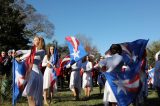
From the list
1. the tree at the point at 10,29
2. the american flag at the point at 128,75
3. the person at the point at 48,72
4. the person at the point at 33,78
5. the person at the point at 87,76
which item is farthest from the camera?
the tree at the point at 10,29

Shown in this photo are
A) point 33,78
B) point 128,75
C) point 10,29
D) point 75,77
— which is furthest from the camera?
point 10,29

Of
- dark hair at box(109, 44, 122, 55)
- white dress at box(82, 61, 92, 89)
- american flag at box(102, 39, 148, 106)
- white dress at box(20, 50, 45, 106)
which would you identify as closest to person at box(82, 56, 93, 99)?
white dress at box(82, 61, 92, 89)

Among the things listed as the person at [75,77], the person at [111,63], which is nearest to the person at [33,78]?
the person at [111,63]

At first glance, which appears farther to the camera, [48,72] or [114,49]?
[48,72]

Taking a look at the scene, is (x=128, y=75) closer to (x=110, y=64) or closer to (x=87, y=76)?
(x=110, y=64)

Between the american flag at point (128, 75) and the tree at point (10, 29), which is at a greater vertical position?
the tree at point (10, 29)

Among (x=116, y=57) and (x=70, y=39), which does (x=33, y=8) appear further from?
(x=116, y=57)

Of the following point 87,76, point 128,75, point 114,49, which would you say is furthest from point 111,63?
point 87,76

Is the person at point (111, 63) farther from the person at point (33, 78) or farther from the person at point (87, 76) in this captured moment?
the person at point (87, 76)

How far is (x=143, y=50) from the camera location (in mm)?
11758

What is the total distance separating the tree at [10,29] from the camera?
4247 cm

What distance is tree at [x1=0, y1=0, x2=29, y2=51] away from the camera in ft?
139

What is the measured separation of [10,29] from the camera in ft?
142

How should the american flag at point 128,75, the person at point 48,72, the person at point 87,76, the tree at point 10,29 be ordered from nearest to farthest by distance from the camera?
the american flag at point 128,75 → the person at point 48,72 → the person at point 87,76 → the tree at point 10,29
